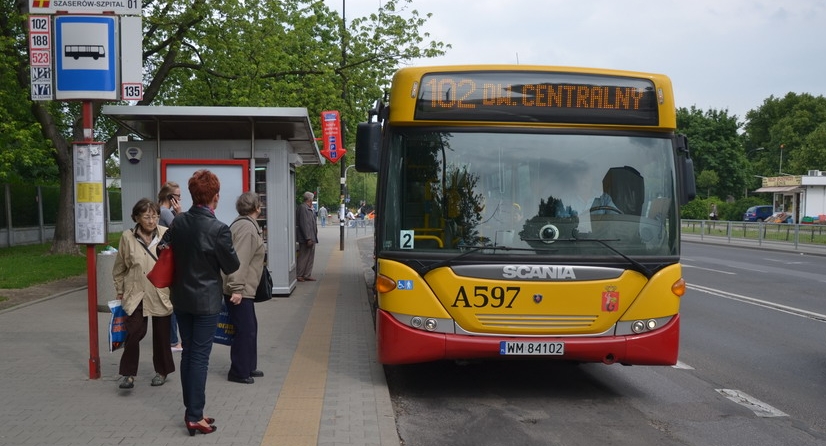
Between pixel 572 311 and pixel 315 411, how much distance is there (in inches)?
85.9

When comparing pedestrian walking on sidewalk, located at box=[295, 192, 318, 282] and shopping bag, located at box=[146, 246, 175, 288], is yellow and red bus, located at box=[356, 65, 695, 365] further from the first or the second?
pedestrian walking on sidewalk, located at box=[295, 192, 318, 282]

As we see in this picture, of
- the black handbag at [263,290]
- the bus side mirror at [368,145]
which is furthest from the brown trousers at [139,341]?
the bus side mirror at [368,145]

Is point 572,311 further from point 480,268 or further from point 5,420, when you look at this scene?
point 5,420

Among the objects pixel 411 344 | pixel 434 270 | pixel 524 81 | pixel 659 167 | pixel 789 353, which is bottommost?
pixel 789 353

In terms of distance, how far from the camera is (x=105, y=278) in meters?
10.7

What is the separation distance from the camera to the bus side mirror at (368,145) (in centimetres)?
641

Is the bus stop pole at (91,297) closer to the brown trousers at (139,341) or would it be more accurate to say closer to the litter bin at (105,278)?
the brown trousers at (139,341)

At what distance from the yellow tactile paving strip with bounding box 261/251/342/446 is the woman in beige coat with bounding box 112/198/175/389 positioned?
118 centimetres

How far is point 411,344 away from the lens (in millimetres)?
6277

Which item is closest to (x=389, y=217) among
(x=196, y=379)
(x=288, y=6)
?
(x=196, y=379)

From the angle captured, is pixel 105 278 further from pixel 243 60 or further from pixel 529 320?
pixel 243 60

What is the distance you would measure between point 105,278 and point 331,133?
1136 centimetres

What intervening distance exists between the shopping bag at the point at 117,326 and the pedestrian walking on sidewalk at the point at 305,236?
30.2 ft

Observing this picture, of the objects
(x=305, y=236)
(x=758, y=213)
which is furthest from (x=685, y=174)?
(x=758, y=213)
